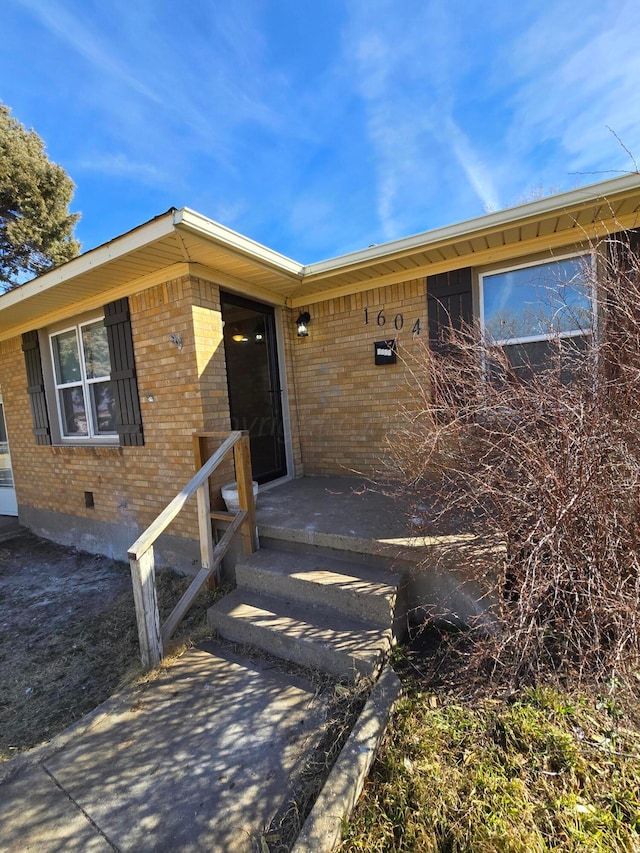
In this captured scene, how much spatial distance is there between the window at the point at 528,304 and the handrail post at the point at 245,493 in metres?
2.49

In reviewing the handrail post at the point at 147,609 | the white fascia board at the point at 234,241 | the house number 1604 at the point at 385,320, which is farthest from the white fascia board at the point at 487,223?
the handrail post at the point at 147,609

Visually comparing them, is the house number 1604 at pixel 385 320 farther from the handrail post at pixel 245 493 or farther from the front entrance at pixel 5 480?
the front entrance at pixel 5 480

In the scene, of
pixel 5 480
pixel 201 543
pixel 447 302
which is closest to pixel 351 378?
pixel 447 302

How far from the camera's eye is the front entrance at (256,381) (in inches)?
173

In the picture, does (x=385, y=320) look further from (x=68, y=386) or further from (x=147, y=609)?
(x=68, y=386)

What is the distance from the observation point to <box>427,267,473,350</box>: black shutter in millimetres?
3893

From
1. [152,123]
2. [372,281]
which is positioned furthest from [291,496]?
[152,123]

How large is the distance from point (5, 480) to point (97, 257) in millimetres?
5853

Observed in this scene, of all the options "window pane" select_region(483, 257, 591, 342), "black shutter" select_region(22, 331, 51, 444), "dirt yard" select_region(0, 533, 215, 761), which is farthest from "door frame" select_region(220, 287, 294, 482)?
"black shutter" select_region(22, 331, 51, 444)

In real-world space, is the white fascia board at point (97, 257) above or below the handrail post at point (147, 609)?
above

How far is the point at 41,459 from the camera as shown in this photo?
563 centimetres

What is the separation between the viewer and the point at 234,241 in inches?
131

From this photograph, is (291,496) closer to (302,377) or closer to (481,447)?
(302,377)

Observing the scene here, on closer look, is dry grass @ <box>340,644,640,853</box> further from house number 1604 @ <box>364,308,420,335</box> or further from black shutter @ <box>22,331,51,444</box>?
black shutter @ <box>22,331,51,444</box>
